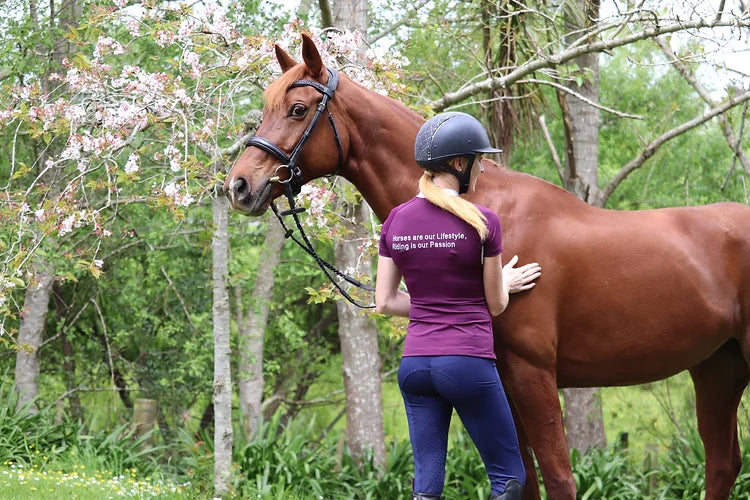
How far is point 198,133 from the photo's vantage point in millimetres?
5102

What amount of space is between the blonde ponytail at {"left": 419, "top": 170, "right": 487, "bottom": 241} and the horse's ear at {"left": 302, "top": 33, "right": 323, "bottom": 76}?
41.4 inches

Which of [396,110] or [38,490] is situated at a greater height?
[396,110]

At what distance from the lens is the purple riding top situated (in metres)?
2.83

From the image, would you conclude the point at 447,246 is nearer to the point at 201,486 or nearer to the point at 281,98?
the point at 281,98

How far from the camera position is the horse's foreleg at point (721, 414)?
15.1ft

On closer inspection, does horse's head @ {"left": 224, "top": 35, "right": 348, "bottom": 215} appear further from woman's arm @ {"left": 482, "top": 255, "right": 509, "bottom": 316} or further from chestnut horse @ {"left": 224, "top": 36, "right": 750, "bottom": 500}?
woman's arm @ {"left": 482, "top": 255, "right": 509, "bottom": 316}

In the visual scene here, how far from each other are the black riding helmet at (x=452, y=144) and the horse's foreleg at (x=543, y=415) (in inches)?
44.1

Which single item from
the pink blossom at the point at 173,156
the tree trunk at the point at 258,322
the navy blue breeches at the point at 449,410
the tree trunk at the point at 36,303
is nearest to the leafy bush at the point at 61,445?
the tree trunk at the point at 36,303

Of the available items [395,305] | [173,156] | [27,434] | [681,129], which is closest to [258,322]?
[27,434]

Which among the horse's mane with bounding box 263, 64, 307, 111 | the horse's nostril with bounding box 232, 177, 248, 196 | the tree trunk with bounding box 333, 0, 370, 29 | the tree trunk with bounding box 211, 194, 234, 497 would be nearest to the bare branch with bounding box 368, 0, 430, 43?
the tree trunk with bounding box 333, 0, 370, 29

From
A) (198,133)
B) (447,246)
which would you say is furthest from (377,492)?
(447,246)

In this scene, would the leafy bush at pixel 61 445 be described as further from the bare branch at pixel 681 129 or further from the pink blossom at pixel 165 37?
the bare branch at pixel 681 129

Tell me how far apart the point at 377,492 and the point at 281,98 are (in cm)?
424

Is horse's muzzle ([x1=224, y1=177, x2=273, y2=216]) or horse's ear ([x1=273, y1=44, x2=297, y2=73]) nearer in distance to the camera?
horse's muzzle ([x1=224, y1=177, x2=273, y2=216])
